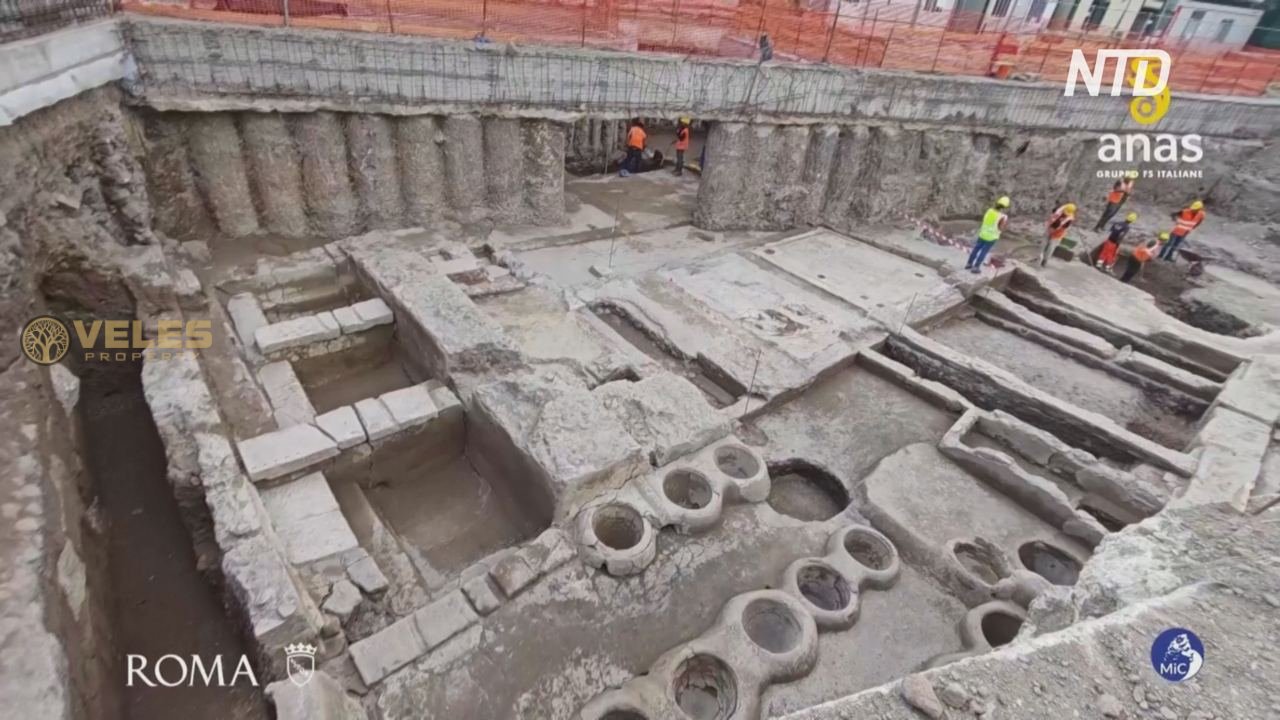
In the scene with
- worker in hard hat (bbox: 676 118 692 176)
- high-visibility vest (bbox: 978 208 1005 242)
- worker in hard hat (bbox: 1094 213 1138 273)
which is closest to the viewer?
high-visibility vest (bbox: 978 208 1005 242)

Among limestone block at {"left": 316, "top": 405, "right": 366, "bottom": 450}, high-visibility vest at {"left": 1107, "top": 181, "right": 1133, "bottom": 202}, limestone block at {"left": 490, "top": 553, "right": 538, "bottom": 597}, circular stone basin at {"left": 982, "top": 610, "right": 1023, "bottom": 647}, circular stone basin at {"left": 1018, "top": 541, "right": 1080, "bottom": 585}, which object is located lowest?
circular stone basin at {"left": 1018, "top": 541, "right": 1080, "bottom": 585}

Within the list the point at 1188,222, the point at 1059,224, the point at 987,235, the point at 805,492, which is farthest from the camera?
the point at 1188,222

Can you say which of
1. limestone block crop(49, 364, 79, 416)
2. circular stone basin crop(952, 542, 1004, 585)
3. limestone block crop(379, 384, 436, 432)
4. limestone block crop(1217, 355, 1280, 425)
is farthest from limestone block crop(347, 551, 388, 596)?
limestone block crop(1217, 355, 1280, 425)

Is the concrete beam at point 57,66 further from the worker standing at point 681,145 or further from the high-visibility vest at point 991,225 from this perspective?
the high-visibility vest at point 991,225

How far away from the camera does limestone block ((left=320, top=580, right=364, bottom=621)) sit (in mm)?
4125

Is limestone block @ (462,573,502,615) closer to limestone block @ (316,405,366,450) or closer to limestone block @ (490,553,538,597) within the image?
limestone block @ (490,553,538,597)

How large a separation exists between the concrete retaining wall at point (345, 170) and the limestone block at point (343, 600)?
19.1 ft

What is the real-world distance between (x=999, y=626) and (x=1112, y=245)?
9.60m

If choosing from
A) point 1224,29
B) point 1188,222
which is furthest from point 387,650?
point 1224,29

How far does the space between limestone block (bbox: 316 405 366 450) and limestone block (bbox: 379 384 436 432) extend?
30cm

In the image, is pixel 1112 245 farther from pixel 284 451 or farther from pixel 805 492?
pixel 284 451

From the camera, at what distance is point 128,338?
239 inches

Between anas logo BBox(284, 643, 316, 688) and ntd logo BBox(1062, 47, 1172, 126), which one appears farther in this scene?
ntd logo BBox(1062, 47, 1172, 126)

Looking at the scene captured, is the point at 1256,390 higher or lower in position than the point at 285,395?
higher
